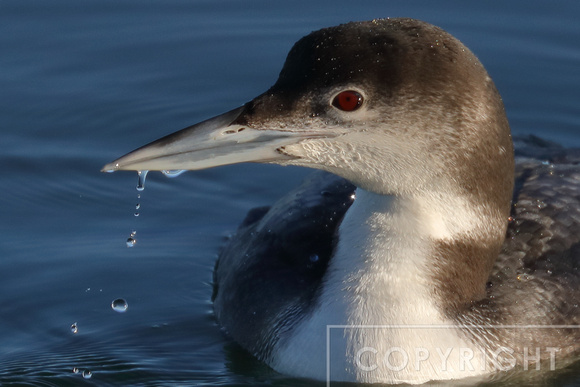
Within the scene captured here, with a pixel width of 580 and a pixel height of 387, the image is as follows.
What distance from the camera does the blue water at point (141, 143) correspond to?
22.0 ft

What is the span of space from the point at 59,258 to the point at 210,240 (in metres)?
1.00

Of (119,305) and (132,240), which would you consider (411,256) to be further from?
(132,240)

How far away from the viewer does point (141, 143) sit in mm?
8781

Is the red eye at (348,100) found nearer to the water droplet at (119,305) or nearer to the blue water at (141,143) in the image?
the blue water at (141,143)

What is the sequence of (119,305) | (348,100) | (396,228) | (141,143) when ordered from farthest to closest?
(141,143), (119,305), (396,228), (348,100)

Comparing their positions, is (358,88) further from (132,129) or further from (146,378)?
(132,129)

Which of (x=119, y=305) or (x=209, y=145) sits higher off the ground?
(x=119, y=305)

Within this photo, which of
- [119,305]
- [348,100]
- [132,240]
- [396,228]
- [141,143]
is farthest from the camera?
[141,143]

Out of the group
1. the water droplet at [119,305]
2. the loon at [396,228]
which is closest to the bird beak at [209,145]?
the loon at [396,228]

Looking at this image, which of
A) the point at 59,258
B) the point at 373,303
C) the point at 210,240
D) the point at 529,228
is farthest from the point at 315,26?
the point at 373,303

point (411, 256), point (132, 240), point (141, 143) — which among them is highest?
point (141, 143)

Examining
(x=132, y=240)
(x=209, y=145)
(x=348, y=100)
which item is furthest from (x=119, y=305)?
(x=348, y=100)

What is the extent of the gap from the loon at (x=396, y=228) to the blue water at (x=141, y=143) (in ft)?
1.24

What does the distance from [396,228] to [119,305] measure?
2.23 m
